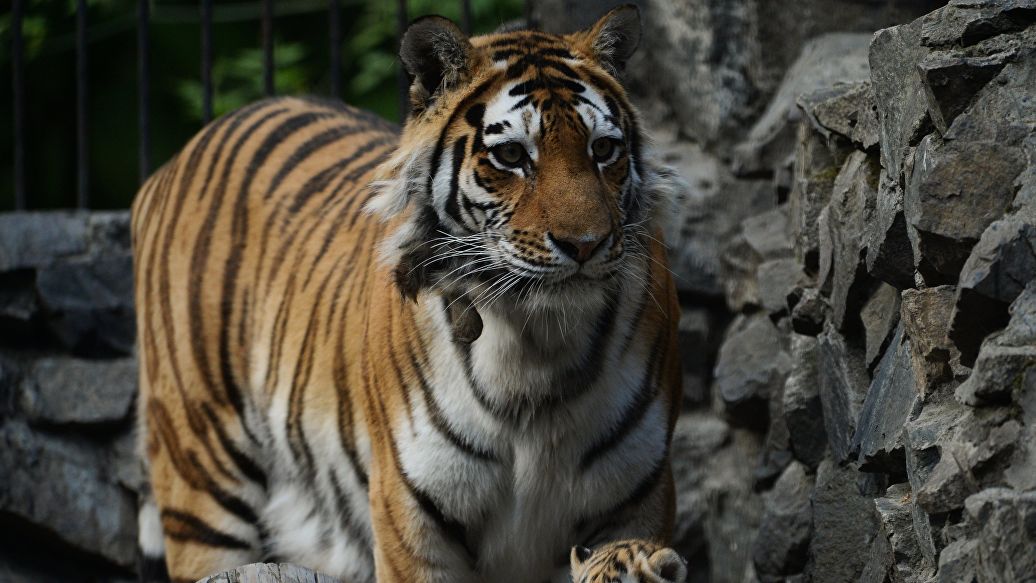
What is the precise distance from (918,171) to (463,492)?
1.20 meters

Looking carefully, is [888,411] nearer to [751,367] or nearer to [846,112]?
[846,112]

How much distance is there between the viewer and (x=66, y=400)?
4695mm

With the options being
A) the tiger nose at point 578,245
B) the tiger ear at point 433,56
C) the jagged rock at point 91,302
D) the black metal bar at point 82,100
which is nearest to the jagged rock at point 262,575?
the tiger nose at point 578,245

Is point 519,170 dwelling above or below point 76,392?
above

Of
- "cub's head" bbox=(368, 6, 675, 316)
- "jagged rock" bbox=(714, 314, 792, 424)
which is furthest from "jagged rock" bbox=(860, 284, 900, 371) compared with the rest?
"jagged rock" bbox=(714, 314, 792, 424)

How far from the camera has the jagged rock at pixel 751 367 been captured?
3.91 metres

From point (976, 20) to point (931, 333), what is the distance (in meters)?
0.55

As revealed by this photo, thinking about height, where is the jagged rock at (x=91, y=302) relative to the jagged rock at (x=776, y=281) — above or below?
below

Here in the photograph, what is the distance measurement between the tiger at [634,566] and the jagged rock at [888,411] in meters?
0.43

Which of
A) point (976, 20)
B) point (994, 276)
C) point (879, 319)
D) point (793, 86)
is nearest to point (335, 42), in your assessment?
point (793, 86)

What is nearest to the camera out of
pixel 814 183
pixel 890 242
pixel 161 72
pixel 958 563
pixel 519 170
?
pixel 958 563

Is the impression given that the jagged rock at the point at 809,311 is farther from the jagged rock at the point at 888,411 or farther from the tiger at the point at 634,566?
the tiger at the point at 634,566

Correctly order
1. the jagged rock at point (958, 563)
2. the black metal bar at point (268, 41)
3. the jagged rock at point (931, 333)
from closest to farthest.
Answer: the jagged rock at point (958, 563), the jagged rock at point (931, 333), the black metal bar at point (268, 41)

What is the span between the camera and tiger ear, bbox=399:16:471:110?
2.85 metres
